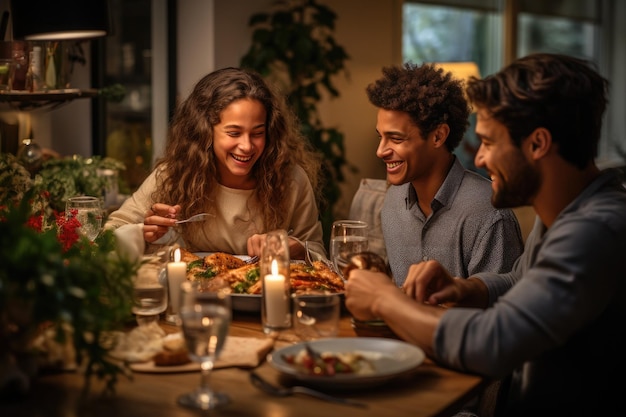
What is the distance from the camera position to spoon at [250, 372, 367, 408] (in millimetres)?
1494

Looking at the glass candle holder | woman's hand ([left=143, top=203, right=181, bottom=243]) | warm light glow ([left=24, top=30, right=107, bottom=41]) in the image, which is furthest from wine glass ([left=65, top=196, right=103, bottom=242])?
warm light glow ([left=24, top=30, right=107, bottom=41])

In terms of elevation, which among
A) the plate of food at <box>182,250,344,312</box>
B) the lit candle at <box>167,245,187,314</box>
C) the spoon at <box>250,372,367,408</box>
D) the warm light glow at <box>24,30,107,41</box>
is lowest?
the spoon at <box>250,372,367,408</box>

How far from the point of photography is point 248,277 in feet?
7.18

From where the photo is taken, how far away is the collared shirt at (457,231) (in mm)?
2479

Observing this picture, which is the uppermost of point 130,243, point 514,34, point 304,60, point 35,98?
point 514,34

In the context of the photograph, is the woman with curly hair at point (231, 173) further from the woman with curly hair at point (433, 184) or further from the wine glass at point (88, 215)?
the wine glass at point (88, 215)

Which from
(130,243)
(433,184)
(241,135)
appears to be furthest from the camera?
(241,135)

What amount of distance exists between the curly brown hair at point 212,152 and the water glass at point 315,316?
1.24 m

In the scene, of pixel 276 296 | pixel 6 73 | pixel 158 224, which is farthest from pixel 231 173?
pixel 276 296

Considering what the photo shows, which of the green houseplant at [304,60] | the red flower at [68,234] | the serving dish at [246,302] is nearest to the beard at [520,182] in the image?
the serving dish at [246,302]

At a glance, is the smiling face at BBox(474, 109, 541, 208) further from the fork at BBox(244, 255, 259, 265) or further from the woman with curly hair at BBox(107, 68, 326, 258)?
the woman with curly hair at BBox(107, 68, 326, 258)

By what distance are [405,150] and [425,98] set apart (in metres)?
0.16

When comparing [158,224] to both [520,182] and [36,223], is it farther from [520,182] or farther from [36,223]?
[520,182]

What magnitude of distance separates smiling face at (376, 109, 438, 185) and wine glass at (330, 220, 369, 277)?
1.42 feet
